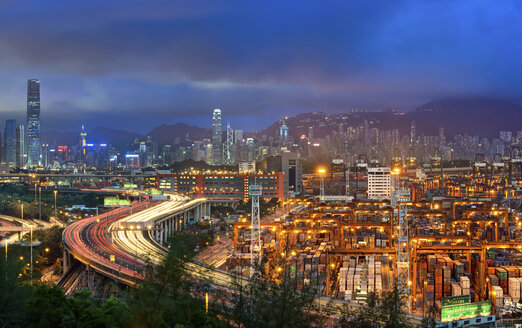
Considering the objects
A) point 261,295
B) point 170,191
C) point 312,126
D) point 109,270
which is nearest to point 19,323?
point 261,295

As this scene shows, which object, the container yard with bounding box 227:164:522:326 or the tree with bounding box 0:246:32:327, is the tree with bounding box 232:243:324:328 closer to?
the container yard with bounding box 227:164:522:326

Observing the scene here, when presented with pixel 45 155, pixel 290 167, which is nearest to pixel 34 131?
pixel 45 155

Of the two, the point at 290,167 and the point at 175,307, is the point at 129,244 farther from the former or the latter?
the point at 290,167

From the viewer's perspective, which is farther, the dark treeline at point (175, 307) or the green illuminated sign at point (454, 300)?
the green illuminated sign at point (454, 300)

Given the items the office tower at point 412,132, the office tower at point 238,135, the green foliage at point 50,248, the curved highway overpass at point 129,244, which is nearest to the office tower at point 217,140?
the office tower at point 238,135

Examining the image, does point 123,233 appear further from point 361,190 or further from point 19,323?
point 361,190

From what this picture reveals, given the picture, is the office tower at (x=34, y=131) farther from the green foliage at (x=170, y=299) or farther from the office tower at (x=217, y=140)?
the green foliage at (x=170, y=299)

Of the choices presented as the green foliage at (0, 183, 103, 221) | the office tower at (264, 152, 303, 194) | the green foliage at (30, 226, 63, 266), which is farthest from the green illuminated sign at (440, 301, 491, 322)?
the office tower at (264, 152, 303, 194)
